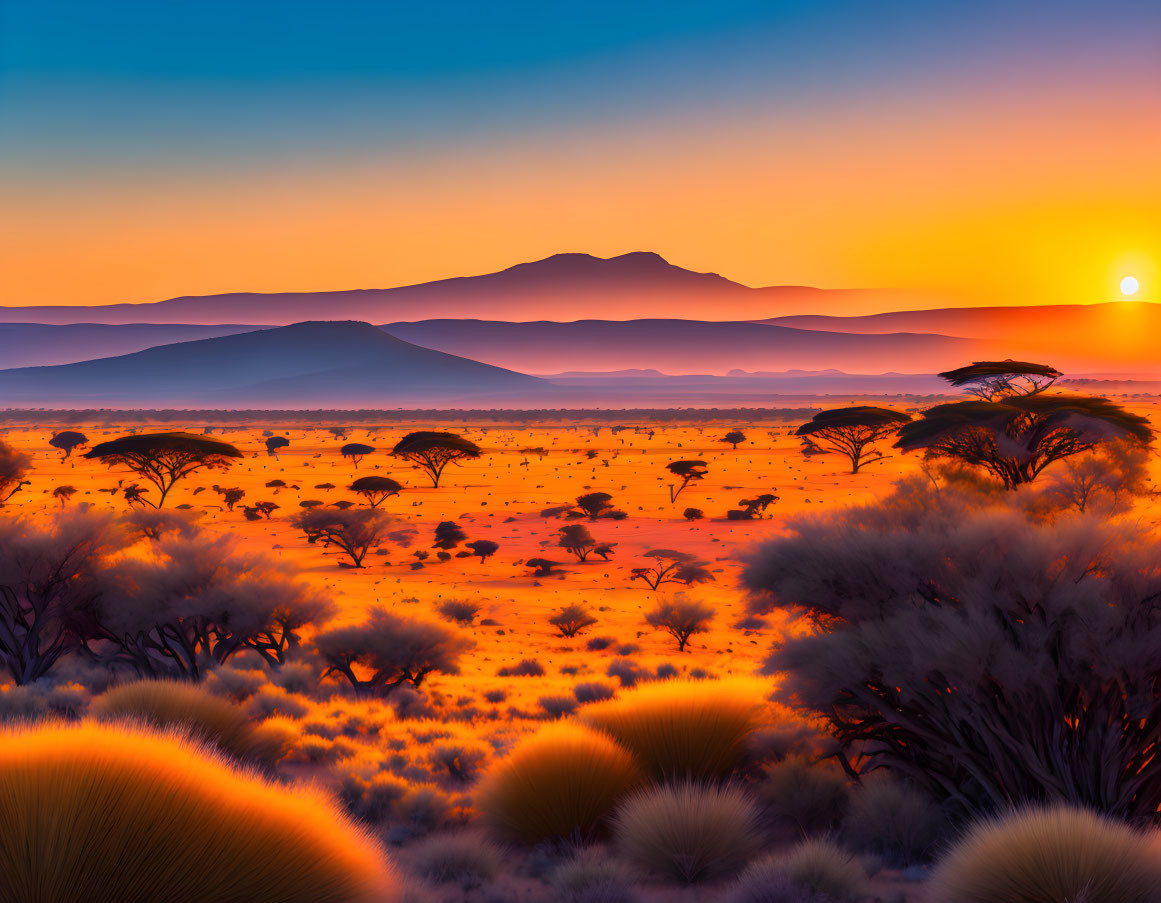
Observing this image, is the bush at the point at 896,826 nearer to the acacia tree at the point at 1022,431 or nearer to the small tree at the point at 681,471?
the acacia tree at the point at 1022,431

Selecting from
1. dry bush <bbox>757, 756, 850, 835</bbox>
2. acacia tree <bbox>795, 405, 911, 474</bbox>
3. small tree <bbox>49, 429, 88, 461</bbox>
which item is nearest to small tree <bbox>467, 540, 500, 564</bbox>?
acacia tree <bbox>795, 405, 911, 474</bbox>

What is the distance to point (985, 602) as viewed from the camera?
7.73m

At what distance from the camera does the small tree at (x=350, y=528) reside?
37.9 metres

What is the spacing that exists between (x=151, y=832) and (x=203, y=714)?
6159mm

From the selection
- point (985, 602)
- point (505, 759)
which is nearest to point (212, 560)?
point (505, 759)

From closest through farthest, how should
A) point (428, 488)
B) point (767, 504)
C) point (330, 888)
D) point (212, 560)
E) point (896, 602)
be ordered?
point (330, 888) < point (896, 602) < point (212, 560) < point (767, 504) < point (428, 488)

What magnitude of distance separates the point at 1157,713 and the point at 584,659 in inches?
572

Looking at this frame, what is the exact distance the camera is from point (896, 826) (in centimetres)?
799

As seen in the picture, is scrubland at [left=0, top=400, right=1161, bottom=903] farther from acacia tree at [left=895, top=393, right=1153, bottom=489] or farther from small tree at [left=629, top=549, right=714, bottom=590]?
acacia tree at [left=895, top=393, right=1153, bottom=489]

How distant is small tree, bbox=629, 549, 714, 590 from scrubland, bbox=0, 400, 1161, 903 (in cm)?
1477

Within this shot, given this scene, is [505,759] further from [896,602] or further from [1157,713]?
[1157,713]

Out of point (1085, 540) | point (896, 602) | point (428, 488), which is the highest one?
point (1085, 540)

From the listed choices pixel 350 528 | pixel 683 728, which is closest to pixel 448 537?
pixel 350 528

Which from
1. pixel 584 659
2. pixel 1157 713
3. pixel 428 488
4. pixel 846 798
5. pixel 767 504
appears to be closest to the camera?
pixel 1157 713
